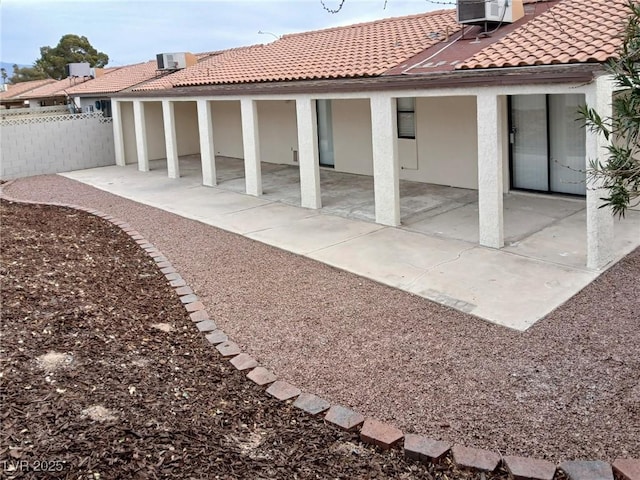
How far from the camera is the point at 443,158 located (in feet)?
45.8

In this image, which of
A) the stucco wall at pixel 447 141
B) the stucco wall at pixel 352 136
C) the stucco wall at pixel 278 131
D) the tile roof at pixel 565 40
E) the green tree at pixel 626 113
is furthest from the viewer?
the stucco wall at pixel 278 131

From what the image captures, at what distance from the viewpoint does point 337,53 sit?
14.4m

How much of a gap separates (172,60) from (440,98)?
12.1 metres

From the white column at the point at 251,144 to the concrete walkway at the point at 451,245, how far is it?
1.15 ft

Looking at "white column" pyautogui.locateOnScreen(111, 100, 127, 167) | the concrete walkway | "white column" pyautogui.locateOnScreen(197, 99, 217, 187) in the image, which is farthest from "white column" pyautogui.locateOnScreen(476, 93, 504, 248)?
"white column" pyautogui.locateOnScreen(111, 100, 127, 167)

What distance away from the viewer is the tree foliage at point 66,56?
194ft

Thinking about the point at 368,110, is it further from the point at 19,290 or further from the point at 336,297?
the point at 19,290

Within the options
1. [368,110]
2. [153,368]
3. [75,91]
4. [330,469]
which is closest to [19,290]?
[153,368]

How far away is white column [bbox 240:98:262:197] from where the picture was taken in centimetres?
1412

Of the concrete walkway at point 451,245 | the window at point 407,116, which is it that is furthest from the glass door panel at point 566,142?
the window at point 407,116

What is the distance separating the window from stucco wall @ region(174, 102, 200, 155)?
10851 millimetres

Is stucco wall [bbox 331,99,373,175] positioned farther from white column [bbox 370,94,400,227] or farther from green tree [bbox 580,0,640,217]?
green tree [bbox 580,0,640,217]

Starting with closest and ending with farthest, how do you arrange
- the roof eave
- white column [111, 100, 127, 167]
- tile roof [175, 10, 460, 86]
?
the roof eave → tile roof [175, 10, 460, 86] → white column [111, 100, 127, 167]

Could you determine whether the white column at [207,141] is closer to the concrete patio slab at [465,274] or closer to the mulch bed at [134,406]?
the concrete patio slab at [465,274]
